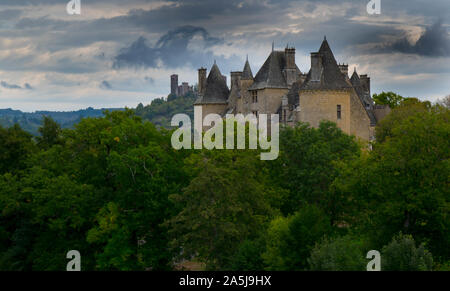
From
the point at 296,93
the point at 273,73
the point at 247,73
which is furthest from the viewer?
the point at 247,73

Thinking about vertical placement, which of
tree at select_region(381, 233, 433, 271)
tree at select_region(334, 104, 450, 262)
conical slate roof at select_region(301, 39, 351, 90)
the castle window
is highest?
conical slate roof at select_region(301, 39, 351, 90)

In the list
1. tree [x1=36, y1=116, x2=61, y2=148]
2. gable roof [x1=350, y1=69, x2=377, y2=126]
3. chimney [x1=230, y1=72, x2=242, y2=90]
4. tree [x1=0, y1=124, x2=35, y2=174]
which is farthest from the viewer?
gable roof [x1=350, y1=69, x2=377, y2=126]

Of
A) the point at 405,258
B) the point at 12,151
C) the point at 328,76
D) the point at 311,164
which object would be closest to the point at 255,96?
the point at 328,76

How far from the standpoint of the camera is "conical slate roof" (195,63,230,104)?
79125 millimetres

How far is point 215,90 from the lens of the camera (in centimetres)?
7988

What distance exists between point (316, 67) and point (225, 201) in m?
26.2

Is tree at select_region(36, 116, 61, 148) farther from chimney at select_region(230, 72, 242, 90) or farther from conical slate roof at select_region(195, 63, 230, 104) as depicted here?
chimney at select_region(230, 72, 242, 90)

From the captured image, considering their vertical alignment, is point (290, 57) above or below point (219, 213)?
above

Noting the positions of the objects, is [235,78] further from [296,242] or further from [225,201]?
[296,242]

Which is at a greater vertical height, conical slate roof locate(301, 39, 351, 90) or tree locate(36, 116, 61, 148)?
conical slate roof locate(301, 39, 351, 90)

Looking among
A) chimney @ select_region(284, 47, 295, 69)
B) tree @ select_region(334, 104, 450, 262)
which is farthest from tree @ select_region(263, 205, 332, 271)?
chimney @ select_region(284, 47, 295, 69)

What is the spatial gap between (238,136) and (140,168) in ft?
24.3
